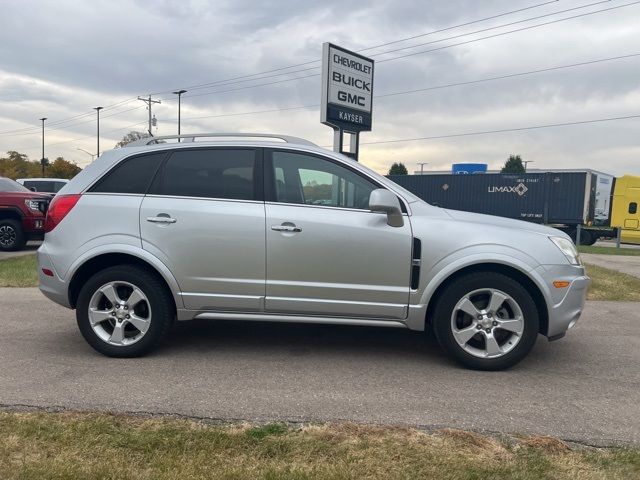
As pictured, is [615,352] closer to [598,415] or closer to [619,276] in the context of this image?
[598,415]

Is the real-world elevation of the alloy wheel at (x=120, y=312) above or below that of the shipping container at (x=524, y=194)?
below

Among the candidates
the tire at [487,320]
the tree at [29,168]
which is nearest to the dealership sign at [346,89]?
the tire at [487,320]

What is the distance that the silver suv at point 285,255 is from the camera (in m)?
4.21

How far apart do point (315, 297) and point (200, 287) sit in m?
0.96

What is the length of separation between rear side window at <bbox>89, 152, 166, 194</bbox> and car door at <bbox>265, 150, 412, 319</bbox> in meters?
1.07

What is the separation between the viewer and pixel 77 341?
16.4 feet

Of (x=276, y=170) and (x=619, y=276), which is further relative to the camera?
(x=619, y=276)

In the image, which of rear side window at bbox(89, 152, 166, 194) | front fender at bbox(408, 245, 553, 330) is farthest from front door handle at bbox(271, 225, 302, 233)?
rear side window at bbox(89, 152, 166, 194)

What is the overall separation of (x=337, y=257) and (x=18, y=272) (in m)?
6.81

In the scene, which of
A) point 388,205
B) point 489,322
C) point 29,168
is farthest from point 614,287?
point 29,168

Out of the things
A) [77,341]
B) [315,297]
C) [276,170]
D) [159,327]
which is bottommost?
[77,341]

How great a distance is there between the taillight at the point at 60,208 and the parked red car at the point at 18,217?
28.8ft

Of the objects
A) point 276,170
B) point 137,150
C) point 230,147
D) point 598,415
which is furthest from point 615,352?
point 137,150

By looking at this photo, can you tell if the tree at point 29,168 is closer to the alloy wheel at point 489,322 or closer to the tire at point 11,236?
the tire at point 11,236
